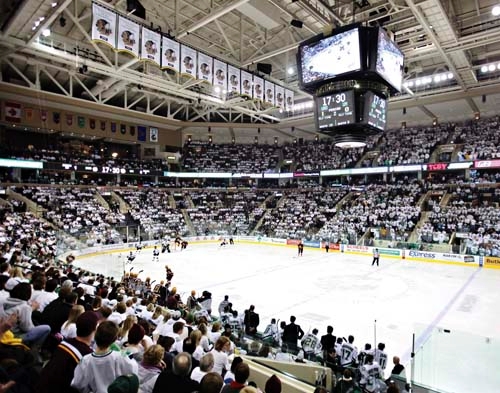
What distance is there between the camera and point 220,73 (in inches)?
664

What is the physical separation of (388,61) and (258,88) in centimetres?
924

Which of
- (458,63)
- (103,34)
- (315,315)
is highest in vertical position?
(458,63)

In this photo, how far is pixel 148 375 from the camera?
2725mm

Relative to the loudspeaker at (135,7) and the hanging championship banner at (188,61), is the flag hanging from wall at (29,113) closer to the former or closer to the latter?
the loudspeaker at (135,7)

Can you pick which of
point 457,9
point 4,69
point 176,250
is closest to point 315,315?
point 457,9

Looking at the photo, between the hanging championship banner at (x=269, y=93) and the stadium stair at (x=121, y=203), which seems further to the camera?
the stadium stair at (x=121, y=203)

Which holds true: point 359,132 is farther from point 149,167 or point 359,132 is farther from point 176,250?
point 149,167

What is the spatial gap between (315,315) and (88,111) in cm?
3109

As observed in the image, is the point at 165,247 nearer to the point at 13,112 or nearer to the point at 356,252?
the point at 356,252

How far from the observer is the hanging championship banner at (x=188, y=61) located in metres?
15.0

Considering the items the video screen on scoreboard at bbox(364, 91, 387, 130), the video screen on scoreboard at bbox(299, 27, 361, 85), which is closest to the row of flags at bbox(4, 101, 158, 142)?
the video screen on scoreboard at bbox(299, 27, 361, 85)

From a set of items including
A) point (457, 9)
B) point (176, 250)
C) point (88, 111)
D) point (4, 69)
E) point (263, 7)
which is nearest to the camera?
point (263, 7)

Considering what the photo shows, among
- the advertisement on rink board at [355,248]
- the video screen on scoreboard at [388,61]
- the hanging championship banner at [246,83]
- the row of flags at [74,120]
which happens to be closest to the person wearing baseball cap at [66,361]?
the video screen on scoreboard at [388,61]

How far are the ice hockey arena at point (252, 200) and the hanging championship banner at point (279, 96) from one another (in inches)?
4.7
